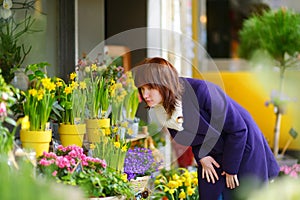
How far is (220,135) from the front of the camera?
3.07 meters

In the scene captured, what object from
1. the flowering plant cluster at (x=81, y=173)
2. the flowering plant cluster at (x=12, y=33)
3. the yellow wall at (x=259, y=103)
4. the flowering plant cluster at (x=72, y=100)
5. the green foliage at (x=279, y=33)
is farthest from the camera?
the yellow wall at (x=259, y=103)

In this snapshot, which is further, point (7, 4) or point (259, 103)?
point (259, 103)

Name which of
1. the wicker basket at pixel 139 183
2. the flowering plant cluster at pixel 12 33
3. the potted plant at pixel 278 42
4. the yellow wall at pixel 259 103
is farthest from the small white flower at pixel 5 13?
the yellow wall at pixel 259 103

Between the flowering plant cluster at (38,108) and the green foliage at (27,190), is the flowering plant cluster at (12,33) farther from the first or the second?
the green foliage at (27,190)

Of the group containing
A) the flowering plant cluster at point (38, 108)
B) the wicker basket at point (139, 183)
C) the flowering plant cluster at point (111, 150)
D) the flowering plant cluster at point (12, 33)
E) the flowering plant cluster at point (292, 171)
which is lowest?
the flowering plant cluster at point (292, 171)

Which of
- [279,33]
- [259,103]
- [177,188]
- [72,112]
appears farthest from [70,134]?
[259,103]

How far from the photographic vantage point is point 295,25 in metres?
5.05

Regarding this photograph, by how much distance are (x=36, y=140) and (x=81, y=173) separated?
0.37 meters

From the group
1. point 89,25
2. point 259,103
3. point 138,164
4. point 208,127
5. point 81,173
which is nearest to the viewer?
point 81,173

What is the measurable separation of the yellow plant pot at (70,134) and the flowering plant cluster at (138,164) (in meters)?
0.26

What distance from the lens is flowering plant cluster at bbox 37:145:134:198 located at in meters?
2.35

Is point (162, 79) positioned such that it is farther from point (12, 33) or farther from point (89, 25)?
point (89, 25)

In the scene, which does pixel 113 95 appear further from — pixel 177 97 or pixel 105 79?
pixel 177 97

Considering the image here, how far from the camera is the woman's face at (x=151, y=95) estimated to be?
2818 millimetres
